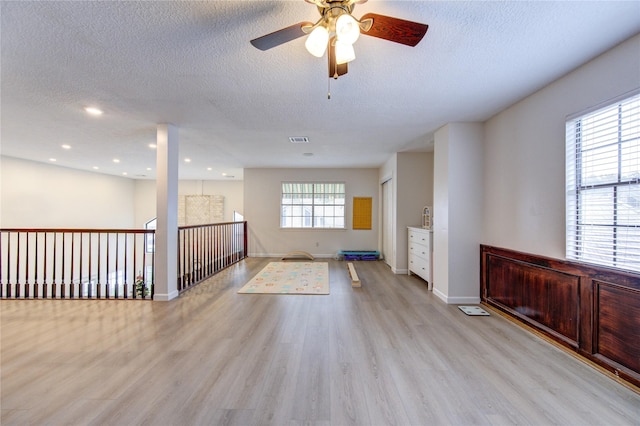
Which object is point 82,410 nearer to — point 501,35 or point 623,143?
point 501,35

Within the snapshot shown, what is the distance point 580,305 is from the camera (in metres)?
2.17

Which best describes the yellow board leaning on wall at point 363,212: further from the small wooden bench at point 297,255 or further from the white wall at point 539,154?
the white wall at point 539,154

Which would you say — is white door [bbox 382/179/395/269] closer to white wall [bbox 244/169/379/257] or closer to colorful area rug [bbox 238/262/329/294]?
white wall [bbox 244/169/379/257]

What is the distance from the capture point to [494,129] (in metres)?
3.33

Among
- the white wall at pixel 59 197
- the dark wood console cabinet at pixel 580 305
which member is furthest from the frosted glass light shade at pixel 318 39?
the white wall at pixel 59 197

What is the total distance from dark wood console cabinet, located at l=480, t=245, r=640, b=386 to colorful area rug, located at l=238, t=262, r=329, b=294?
7.90 feet

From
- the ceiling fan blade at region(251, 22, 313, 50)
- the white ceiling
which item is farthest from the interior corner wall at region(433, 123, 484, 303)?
the ceiling fan blade at region(251, 22, 313, 50)

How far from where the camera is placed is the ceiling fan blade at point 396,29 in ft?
4.43

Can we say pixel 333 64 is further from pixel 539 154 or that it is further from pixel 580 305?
pixel 580 305

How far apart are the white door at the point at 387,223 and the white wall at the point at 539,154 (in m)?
2.40

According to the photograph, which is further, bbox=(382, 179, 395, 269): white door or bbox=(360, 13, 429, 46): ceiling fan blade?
bbox=(382, 179, 395, 269): white door

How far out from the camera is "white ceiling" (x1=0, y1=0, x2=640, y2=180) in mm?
1625

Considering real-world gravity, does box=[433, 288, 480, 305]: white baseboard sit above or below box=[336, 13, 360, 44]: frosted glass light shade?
below

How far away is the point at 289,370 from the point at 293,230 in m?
5.35
